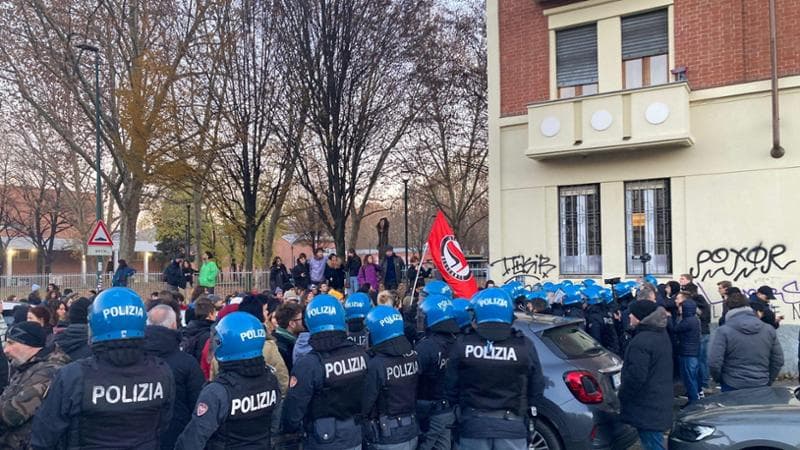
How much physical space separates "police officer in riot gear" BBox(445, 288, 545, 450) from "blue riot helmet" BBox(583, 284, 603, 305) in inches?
218

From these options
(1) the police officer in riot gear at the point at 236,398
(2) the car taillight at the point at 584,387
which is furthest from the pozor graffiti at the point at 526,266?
(1) the police officer in riot gear at the point at 236,398

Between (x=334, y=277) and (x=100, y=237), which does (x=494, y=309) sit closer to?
(x=334, y=277)

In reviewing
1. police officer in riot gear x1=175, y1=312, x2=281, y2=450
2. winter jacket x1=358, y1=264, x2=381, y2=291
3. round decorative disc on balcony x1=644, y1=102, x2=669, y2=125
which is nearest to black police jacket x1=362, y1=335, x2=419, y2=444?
police officer in riot gear x1=175, y1=312, x2=281, y2=450

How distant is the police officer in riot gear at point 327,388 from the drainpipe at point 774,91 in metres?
11.0

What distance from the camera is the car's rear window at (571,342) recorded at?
619cm

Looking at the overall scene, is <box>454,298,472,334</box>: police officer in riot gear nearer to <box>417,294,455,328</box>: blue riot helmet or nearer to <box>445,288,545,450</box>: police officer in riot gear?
<box>417,294,455,328</box>: blue riot helmet

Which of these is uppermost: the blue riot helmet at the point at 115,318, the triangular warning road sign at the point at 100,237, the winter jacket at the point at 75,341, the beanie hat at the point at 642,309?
the triangular warning road sign at the point at 100,237

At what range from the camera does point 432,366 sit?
520 cm

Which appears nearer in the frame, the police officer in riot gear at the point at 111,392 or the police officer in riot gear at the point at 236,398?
the police officer in riot gear at the point at 111,392

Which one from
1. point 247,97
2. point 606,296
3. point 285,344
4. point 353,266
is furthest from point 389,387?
point 247,97

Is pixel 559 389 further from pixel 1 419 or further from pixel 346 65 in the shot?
pixel 346 65

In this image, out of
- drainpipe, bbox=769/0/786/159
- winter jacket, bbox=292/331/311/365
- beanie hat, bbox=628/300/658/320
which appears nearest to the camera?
winter jacket, bbox=292/331/311/365

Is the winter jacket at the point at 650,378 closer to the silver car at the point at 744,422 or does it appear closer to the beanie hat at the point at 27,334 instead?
the silver car at the point at 744,422

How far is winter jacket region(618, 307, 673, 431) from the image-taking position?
18.3ft
